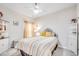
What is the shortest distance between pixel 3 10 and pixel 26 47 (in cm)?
73

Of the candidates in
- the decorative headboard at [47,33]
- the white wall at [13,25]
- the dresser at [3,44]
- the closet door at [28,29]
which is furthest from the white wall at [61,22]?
the dresser at [3,44]

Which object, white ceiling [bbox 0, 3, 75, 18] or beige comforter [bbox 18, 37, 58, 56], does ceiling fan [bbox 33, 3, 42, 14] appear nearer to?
white ceiling [bbox 0, 3, 75, 18]

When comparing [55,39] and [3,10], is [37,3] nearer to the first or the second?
[3,10]

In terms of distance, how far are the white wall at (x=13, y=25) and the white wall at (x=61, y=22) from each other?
0.31 m

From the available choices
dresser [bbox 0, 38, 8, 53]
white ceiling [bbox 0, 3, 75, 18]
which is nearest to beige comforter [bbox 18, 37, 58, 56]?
dresser [bbox 0, 38, 8, 53]

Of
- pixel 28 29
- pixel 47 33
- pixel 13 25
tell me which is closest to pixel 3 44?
pixel 13 25

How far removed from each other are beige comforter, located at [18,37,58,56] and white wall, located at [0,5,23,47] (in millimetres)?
141

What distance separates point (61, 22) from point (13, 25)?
33.0 inches

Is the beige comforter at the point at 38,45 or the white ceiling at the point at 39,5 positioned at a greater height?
the white ceiling at the point at 39,5

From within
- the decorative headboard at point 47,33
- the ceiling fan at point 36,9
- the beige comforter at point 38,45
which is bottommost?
the beige comforter at point 38,45

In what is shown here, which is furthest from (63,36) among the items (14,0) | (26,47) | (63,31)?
(14,0)

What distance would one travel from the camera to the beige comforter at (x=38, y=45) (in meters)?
1.63

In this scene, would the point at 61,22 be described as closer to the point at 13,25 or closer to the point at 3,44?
the point at 13,25

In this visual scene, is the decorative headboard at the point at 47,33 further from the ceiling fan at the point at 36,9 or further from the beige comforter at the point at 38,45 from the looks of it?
the ceiling fan at the point at 36,9
